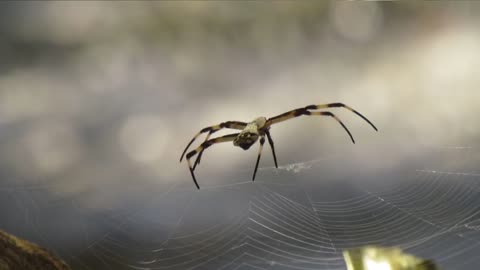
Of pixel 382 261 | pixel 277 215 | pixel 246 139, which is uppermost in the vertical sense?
pixel 246 139

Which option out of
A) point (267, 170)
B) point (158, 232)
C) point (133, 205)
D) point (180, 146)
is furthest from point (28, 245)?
point (158, 232)

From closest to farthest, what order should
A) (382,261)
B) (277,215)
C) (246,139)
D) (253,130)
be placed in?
(382,261) < (246,139) < (253,130) < (277,215)

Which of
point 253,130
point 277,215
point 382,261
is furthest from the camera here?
point 277,215

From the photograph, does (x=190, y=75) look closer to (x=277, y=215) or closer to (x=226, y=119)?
(x=226, y=119)

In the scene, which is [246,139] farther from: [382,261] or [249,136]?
[382,261]

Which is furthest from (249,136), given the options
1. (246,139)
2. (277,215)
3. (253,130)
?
(277,215)

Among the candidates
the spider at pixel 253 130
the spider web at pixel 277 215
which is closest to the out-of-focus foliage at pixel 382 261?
the spider at pixel 253 130

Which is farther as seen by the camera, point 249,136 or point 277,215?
point 277,215

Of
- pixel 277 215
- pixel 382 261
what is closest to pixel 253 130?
pixel 382 261

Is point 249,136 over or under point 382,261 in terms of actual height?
over

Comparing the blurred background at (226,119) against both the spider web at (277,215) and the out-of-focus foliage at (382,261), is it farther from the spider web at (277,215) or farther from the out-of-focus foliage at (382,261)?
the out-of-focus foliage at (382,261)
